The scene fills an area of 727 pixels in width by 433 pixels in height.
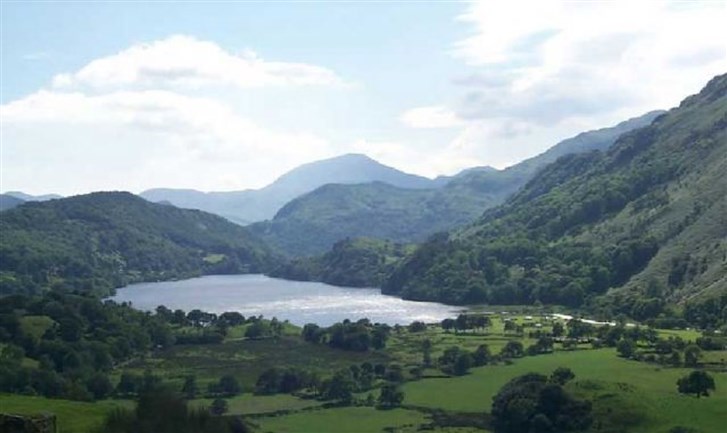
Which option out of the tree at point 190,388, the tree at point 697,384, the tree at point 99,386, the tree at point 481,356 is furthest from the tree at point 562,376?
the tree at point 99,386

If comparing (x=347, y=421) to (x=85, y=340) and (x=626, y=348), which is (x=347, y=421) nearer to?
(x=626, y=348)

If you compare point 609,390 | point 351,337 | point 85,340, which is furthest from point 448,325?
point 609,390

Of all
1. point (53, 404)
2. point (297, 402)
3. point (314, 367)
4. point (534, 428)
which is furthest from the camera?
point (314, 367)

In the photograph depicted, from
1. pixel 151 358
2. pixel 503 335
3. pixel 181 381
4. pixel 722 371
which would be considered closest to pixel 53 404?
pixel 181 381

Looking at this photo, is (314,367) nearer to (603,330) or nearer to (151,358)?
(151,358)

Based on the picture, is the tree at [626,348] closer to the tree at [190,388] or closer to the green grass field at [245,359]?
the green grass field at [245,359]

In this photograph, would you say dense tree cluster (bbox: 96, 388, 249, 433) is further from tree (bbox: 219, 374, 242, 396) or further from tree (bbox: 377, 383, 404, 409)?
tree (bbox: 219, 374, 242, 396)
